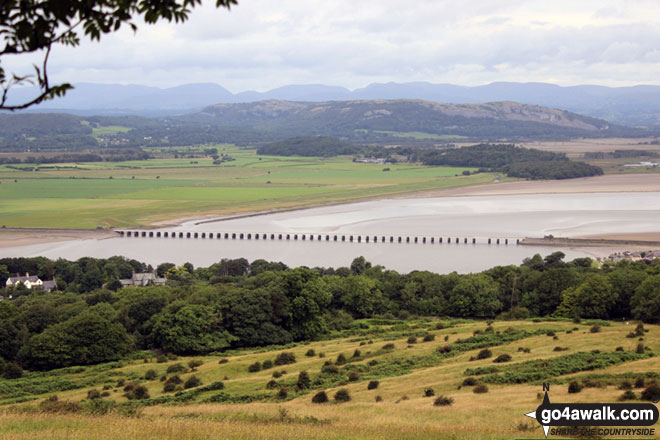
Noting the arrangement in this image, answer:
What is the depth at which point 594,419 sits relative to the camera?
10.9 metres

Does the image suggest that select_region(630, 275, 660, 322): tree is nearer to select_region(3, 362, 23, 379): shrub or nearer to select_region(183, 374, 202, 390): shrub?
Result: select_region(183, 374, 202, 390): shrub

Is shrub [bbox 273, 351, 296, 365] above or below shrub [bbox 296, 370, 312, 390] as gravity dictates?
below

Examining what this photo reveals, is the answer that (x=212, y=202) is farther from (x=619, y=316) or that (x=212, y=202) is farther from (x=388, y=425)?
(x=388, y=425)

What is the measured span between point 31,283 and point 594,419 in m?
37.8

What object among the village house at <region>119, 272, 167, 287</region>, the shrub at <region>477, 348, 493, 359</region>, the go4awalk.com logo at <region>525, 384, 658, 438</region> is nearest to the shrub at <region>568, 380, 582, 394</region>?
the go4awalk.com logo at <region>525, 384, 658, 438</region>

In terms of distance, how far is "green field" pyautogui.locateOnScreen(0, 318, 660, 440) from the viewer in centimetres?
1055

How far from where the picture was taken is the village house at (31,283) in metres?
41.1

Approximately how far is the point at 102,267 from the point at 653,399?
36.5 metres

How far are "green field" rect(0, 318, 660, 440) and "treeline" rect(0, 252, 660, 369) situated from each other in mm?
1141

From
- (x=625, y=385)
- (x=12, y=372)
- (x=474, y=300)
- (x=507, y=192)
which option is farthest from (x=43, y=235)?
(x=507, y=192)

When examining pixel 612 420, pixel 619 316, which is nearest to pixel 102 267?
pixel 619 316

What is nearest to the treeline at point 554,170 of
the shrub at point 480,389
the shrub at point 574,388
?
the shrub at point 480,389

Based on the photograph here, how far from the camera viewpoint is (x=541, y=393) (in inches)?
583

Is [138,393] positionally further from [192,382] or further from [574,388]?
[574,388]
